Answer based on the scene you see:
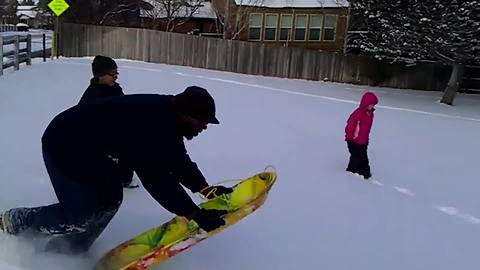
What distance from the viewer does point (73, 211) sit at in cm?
314

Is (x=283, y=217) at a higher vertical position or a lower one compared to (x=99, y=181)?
lower

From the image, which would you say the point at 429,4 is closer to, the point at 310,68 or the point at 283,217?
the point at 310,68

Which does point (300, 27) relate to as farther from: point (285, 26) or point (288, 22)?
point (285, 26)

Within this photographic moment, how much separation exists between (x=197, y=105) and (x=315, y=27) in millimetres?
28992

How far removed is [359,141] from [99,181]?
15.6 ft

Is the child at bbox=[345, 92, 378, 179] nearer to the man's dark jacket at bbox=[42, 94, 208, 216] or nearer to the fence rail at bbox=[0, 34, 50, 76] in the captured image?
the man's dark jacket at bbox=[42, 94, 208, 216]

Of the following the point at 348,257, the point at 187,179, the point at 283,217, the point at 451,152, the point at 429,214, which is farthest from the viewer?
the point at 451,152

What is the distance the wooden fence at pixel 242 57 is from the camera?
2247 centimetres

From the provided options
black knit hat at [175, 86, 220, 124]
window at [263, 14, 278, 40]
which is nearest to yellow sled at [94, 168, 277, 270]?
black knit hat at [175, 86, 220, 124]

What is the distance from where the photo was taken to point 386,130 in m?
11.6

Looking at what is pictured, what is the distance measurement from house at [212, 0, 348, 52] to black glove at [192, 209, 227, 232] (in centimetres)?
2821

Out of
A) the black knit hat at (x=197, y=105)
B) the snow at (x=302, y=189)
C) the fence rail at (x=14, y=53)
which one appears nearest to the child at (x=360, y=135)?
the snow at (x=302, y=189)

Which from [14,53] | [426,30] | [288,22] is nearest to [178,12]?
[288,22]

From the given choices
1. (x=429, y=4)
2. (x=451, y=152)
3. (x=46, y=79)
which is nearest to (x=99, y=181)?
(x=451, y=152)
